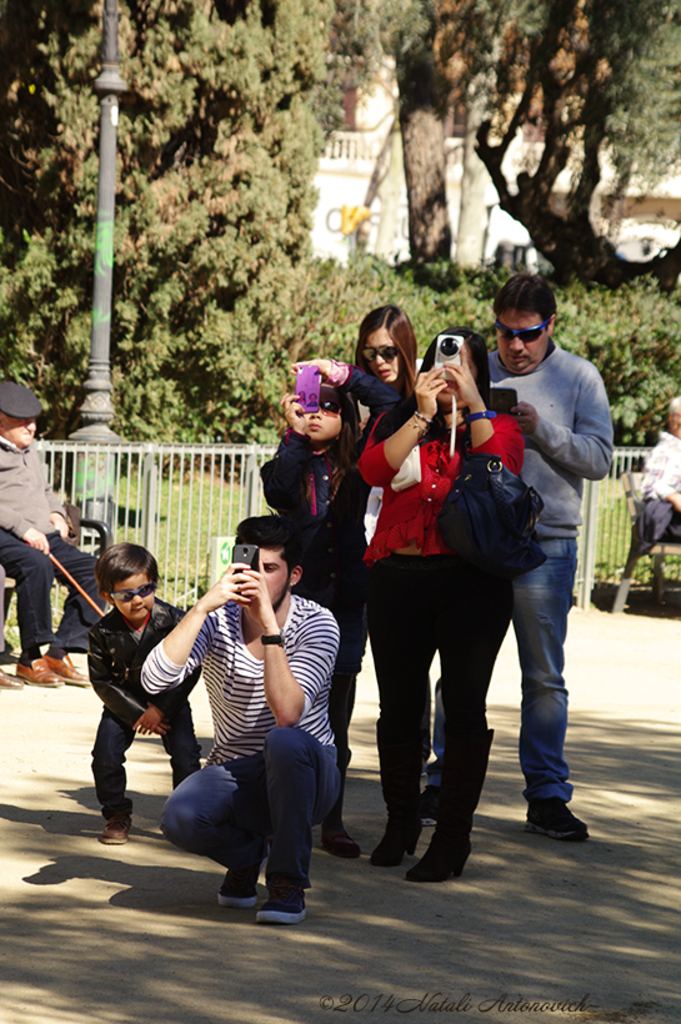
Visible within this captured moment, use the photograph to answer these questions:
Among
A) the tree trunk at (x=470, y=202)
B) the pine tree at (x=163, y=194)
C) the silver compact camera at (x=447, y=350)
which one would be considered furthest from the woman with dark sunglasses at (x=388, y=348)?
the tree trunk at (x=470, y=202)

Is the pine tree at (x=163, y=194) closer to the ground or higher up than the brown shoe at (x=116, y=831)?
higher up

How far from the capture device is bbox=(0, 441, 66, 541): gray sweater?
7324 millimetres

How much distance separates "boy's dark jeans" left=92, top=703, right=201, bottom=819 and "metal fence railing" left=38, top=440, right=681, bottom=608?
4.33 meters

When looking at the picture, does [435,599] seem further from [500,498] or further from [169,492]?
[169,492]

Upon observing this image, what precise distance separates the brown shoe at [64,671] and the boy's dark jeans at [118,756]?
9.09 feet

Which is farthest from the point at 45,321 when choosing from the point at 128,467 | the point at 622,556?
the point at 622,556

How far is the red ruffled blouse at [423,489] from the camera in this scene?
13.7 feet

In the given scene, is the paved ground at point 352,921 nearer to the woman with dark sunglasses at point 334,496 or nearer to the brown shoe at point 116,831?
the brown shoe at point 116,831

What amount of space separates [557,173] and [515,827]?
13.1 m

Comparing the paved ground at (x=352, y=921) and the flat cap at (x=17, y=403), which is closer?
the paved ground at (x=352, y=921)

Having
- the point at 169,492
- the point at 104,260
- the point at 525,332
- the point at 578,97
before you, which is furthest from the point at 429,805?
the point at 578,97

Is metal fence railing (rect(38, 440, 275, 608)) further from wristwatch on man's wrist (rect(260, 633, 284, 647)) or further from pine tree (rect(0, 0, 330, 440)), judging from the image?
wristwatch on man's wrist (rect(260, 633, 284, 647))

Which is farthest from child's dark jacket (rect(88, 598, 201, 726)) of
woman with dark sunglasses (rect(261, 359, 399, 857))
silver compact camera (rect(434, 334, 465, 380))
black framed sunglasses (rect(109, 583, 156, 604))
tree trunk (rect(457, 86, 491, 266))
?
tree trunk (rect(457, 86, 491, 266))

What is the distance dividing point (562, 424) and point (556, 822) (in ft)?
4.97
